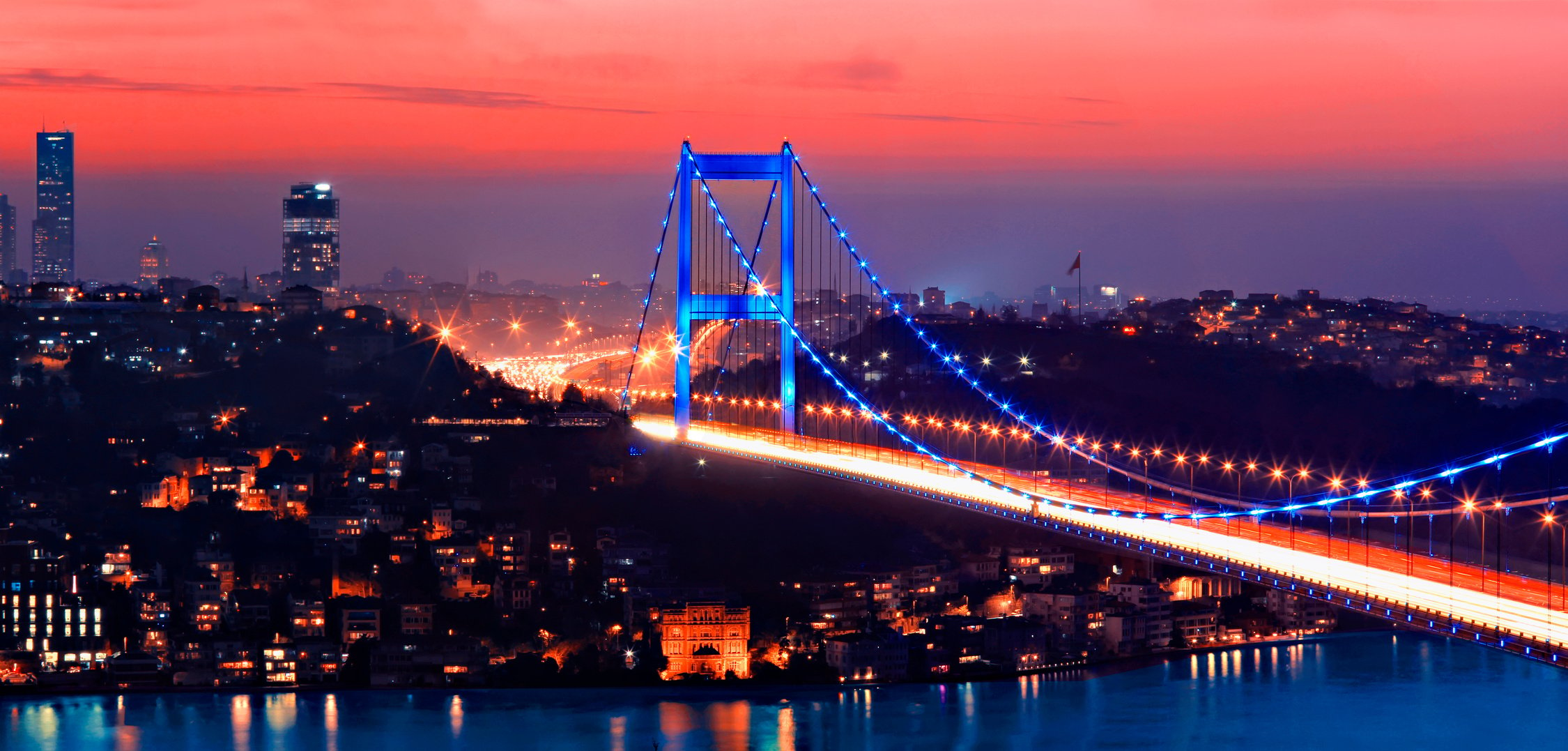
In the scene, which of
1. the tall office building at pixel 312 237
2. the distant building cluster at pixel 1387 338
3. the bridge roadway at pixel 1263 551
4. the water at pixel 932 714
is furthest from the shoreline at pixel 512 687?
the tall office building at pixel 312 237

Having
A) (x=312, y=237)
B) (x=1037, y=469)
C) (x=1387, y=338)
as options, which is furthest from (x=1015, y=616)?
(x=312, y=237)

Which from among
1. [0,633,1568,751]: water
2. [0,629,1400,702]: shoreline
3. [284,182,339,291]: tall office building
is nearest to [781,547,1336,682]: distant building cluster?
[0,629,1400,702]: shoreline

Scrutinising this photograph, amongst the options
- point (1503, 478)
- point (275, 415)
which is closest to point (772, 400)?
point (275, 415)

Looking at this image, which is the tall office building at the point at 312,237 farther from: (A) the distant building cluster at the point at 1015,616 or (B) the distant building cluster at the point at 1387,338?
(A) the distant building cluster at the point at 1015,616

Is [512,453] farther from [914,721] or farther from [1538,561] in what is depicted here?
[1538,561]

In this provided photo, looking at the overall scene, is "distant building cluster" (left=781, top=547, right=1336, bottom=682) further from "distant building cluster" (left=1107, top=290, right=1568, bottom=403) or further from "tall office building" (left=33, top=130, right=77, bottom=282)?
"tall office building" (left=33, top=130, right=77, bottom=282)
